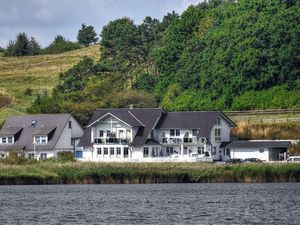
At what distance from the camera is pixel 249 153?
119 meters

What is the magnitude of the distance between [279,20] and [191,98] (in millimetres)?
15118

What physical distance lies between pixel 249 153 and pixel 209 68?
26.8 meters

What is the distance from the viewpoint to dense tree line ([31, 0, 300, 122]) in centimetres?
13662

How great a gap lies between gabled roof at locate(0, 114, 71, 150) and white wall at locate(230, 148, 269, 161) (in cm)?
2052

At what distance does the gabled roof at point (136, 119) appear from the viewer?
4921 inches

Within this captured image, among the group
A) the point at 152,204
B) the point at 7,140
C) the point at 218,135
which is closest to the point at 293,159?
the point at 218,135

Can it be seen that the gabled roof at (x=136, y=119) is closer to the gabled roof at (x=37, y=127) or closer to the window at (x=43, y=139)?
the gabled roof at (x=37, y=127)

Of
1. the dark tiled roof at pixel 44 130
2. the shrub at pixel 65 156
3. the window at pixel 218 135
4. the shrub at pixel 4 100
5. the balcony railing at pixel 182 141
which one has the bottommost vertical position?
the shrub at pixel 65 156

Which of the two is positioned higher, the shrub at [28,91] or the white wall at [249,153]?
the shrub at [28,91]

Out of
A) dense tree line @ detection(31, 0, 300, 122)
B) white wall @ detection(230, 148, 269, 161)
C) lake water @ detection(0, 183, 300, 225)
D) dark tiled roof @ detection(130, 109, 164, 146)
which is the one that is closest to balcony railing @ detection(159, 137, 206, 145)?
dark tiled roof @ detection(130, 109, 164, 146)

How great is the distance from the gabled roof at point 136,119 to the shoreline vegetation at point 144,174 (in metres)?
28.6

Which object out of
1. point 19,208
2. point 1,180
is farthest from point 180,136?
point 19,208

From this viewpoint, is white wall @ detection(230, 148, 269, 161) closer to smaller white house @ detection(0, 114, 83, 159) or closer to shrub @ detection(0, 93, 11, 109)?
smaller white house @ detection(0, 114, 83, 159)

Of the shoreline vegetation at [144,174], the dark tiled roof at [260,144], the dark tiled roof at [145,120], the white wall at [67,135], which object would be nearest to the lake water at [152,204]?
the shoreline vegetation at [144,174]
